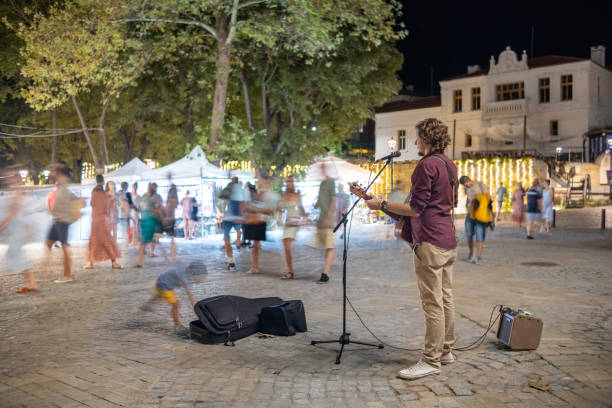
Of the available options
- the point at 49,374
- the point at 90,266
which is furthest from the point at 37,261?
the point at 49,374

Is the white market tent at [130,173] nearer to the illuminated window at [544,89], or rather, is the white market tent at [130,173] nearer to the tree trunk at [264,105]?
the tree trunk at [264,105]

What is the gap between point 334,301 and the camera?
809 cm

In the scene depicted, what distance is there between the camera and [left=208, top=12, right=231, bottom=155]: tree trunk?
20.2m

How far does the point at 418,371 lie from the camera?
4.65 meters

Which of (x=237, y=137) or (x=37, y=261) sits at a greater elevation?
(x=237, y=137)

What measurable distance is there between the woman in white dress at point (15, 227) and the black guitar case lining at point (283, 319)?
4.81 metres

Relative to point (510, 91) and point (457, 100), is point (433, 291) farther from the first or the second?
point (457, 100)

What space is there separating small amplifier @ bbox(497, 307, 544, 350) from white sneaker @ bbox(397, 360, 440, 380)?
1.08 m

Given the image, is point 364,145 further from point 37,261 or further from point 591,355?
point 591,355

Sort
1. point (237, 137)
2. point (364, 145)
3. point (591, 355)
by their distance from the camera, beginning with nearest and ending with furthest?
point (591, 355)
point (237, 137)
point (364, 145)

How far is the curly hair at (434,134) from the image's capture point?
15.7 feet

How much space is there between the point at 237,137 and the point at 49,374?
16266 mm

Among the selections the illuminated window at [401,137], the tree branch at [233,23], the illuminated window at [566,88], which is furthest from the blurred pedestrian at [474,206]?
the illuminated window at [401,137]

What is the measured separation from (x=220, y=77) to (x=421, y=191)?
1680 cm
